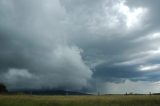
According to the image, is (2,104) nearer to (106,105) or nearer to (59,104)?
(59,104)

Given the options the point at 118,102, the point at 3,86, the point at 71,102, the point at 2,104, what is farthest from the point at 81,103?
the point at 3,86

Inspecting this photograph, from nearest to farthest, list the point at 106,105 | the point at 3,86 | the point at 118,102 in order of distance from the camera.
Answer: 1. the point at 106,105
2. the point at 118,102
3. the point at 3,86

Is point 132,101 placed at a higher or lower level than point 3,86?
lower

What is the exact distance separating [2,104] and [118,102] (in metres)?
18.8

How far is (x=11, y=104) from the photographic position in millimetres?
46031

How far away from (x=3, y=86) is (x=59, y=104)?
8637 cm

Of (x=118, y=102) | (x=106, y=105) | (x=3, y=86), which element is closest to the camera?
(x=106, y=105)

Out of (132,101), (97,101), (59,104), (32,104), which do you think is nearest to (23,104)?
(32,104)

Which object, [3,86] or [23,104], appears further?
[3,86]

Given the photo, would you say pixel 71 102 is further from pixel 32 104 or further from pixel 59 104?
pixel 32 104

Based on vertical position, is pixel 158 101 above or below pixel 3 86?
below

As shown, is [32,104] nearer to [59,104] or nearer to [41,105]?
[41,105]

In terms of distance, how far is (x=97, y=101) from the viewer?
5016 centimetres

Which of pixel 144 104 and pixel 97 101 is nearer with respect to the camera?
pixel 144 104
